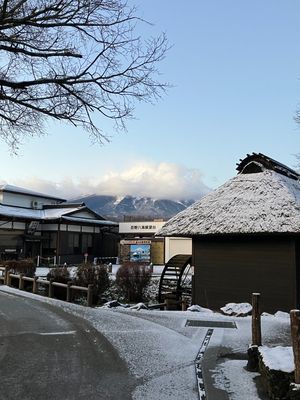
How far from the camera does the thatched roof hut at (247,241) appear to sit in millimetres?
15133

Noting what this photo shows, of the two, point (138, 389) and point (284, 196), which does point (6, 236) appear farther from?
point (138, 389)

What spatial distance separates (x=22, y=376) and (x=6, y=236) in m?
31.5

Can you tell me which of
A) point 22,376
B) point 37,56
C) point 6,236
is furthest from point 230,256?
point 6,236

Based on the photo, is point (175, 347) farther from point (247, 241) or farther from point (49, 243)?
point (49, 243)

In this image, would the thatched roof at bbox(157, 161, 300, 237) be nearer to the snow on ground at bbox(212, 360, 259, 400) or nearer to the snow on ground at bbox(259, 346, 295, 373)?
the snow on ground at bbox(212, 360, 259, 400)

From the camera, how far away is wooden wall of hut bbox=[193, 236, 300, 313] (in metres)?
15.2

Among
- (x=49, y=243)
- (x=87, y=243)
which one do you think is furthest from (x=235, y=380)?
(x=87, y=243)

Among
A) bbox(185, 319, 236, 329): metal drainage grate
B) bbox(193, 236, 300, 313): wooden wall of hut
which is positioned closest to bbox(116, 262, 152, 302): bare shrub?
bbox(193, 236, 300, 313): wooden wall of hut

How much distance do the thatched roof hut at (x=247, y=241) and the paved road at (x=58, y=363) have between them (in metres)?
6.94

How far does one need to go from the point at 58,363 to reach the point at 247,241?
10.4 m

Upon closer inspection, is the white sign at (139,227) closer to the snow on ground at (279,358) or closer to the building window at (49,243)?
the building window at (49,243)

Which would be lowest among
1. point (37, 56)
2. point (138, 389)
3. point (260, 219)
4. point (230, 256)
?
point (138, 389)

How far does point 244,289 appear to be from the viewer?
52.7 feet

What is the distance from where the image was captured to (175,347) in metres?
8.36
